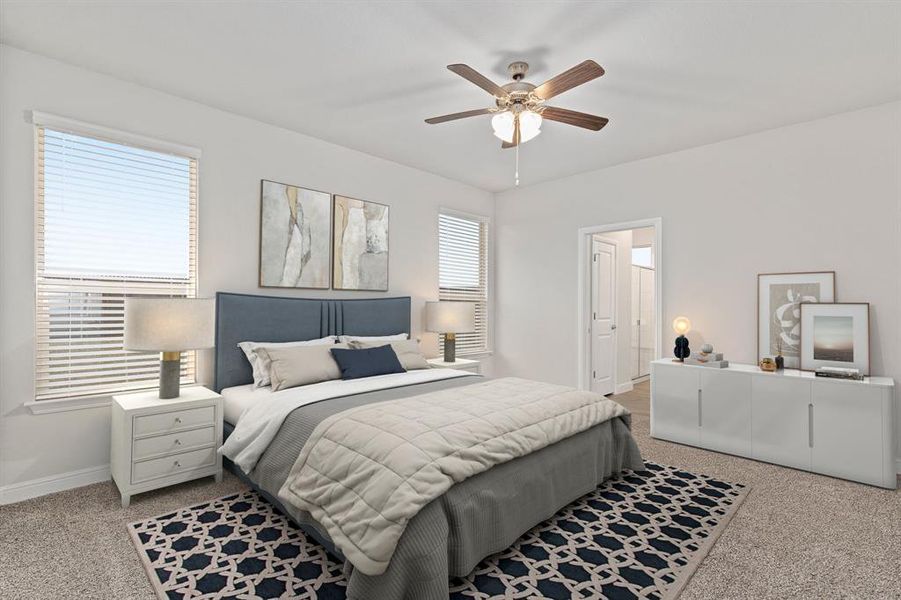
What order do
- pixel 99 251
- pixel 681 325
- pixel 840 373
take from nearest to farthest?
pixel 99 251, pixel 840 373, pixel 681 325

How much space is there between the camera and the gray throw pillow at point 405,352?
3832 millimetres

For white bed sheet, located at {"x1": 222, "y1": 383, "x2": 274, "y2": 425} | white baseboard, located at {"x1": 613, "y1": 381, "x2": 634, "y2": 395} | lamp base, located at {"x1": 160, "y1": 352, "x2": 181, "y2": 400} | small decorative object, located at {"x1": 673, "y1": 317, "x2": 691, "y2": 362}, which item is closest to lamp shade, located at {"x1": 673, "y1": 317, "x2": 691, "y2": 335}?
small decorative object, located at {"x1": 673, "y1": 317, "x2": 691, "y2": 362}

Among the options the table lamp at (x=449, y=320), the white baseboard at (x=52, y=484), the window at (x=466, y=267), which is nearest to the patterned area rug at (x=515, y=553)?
the white baseboard at (x=52, y=484)

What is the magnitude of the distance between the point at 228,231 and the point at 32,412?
1.71 m

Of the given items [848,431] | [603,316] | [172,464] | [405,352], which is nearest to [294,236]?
[405,352]

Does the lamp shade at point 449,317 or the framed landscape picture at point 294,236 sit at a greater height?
the framed landscape picture at point 294,236

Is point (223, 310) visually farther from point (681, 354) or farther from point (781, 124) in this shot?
point (781, 124)

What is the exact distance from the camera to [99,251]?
300 cm

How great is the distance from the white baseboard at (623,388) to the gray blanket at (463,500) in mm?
3070

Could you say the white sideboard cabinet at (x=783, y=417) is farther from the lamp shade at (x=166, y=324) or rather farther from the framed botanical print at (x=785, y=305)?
the lamp shade at (x=166, y=324)

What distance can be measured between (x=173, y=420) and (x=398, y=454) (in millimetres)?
1757

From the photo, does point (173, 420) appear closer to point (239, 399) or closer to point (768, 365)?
point (239, 399)

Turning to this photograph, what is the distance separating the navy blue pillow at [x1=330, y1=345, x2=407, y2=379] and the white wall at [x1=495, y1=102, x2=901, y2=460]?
251 centimetres

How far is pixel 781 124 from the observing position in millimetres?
3732
